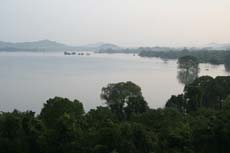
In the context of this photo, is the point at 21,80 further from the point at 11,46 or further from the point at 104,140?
the point at 11,46

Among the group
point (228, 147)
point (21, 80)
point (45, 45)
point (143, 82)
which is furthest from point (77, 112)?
point (45, 45)

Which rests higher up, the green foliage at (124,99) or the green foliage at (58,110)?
the green foliage at (58,110)

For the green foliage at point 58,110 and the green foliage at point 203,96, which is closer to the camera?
the green foliage at point 58,110

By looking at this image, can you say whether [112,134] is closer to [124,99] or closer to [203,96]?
[124,99]

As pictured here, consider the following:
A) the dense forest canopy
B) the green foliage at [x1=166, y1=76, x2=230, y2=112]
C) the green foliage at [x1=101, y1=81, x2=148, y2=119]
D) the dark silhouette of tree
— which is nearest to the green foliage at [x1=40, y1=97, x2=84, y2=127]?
the dense forest canopy


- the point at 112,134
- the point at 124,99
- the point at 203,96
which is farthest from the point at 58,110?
the point at 203,96

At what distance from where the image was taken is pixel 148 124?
8.84m

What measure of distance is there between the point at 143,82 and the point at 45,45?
159604mm

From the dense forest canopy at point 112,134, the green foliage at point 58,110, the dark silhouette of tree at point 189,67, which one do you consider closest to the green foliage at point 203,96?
the dense forest canopy at point 112,134

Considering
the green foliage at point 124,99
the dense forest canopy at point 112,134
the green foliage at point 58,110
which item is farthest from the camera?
the green foliage at point 124,99

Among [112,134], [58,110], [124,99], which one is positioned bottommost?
[124,99]

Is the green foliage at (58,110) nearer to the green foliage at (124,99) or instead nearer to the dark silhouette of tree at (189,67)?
the green foliage at (124,99)

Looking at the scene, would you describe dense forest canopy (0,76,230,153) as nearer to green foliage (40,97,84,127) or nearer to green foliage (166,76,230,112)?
green foliage (40,97,84,127)

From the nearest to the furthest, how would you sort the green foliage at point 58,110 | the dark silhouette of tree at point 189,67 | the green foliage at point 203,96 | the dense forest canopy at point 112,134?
the dense forest canopy at point 112,134 < the green foliage at point 58,110 < the green foliage at point 203,96 < the dark silhouette of tree at point 189,67
